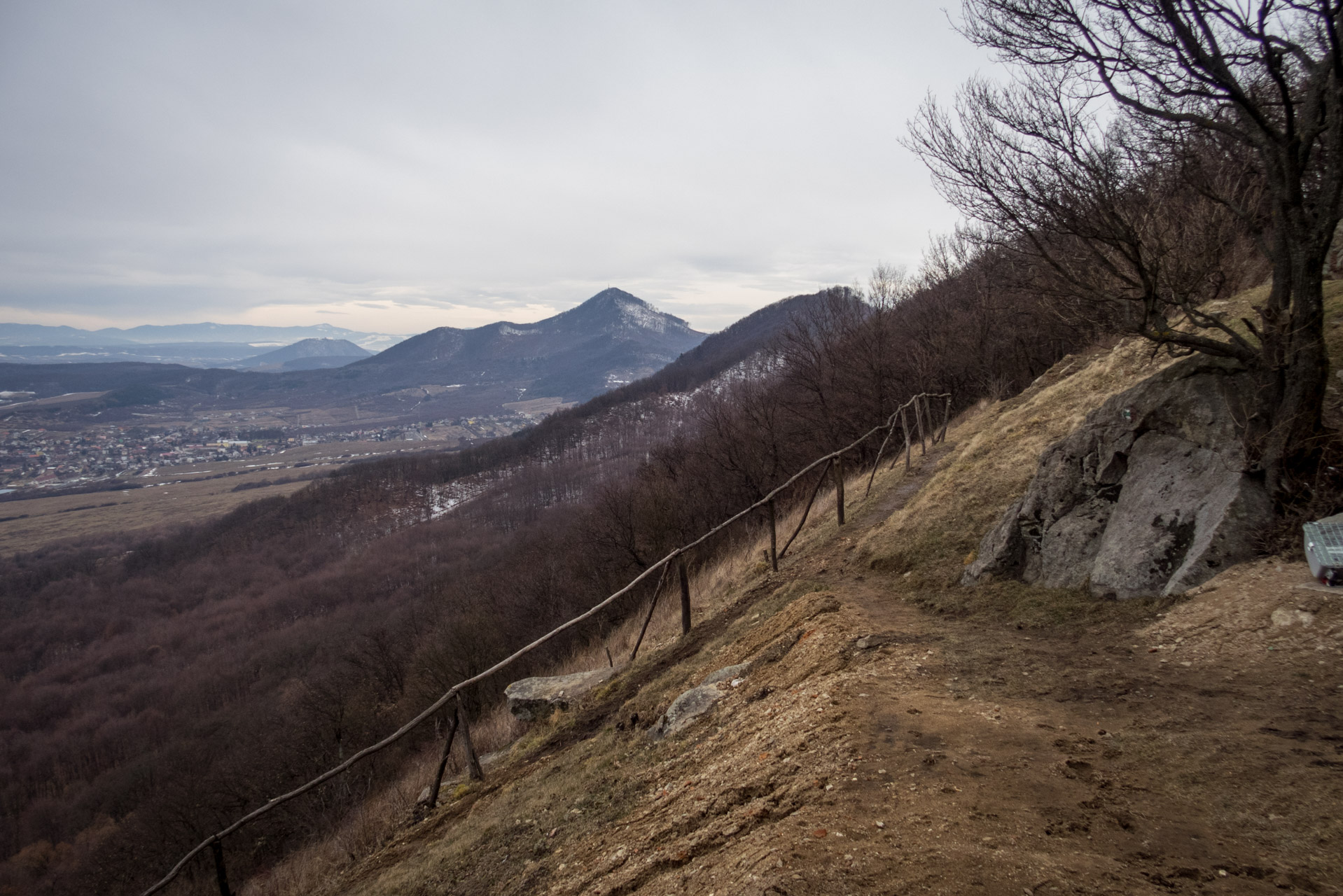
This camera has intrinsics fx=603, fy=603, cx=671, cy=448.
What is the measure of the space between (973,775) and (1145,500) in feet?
12.3

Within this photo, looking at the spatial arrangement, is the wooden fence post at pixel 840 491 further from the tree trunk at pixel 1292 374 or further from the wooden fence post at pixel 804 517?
the tree trunk at pixel 1292 374

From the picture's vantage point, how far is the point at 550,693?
9359mm

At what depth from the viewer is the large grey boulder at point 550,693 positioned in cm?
891

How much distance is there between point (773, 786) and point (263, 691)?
5153 cm

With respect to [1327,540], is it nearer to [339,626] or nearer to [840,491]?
[840,491]

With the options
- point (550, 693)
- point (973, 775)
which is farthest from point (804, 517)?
point (973, 775)

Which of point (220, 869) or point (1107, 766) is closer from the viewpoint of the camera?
point (1107, 766)

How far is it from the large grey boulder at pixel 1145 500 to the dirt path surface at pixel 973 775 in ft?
1.39

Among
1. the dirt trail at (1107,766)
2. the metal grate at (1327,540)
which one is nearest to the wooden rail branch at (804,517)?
the dirt trail at (1107,766)

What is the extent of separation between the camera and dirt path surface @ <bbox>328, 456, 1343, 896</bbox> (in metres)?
2.42

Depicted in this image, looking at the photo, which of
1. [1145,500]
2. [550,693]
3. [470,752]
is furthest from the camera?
[550,693]

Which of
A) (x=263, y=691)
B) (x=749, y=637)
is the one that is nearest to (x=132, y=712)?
(x=263, y=691)

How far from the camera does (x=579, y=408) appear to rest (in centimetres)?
13838

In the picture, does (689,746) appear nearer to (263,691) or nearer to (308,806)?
(308,806)
